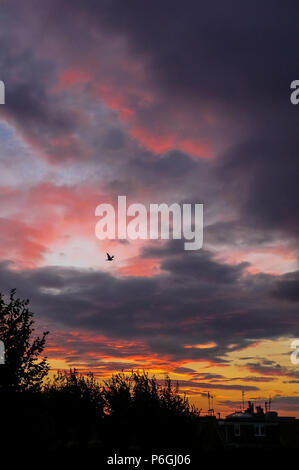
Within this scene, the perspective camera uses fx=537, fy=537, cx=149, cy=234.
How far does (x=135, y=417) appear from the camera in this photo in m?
51.4

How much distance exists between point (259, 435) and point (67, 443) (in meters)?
30.4

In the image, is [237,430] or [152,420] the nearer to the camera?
[152,420]

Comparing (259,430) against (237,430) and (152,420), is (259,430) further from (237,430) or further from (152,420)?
(152,420)

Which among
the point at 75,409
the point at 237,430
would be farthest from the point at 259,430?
the point at 75,409

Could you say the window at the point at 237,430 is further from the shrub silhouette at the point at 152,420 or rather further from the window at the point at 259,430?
the shrub silhouette at the point at 152,420

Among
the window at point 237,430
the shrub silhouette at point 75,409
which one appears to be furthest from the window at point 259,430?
the shrub silhouette at point 75,409

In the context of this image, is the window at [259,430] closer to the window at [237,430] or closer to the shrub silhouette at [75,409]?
the window at [237,430]

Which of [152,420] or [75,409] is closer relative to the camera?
[152,420]

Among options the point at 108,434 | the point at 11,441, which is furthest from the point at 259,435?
the point at 11,441

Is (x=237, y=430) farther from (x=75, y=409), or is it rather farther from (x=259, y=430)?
(x=75, y=409)

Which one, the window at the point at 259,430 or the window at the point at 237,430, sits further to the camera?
the window at the point at 259,430

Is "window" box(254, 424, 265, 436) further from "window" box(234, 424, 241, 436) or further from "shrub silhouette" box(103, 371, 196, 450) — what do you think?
"shrub silhouette" box(103, 371, 196, 450)

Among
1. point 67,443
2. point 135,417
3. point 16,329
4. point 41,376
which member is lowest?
point 67,443
